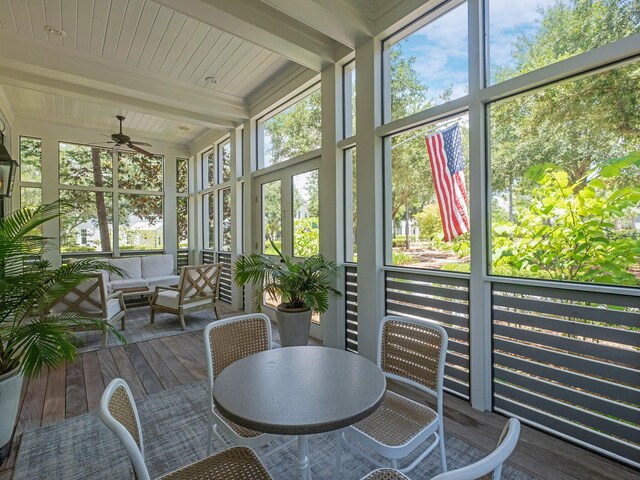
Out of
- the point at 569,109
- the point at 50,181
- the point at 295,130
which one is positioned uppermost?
the point at 295,130

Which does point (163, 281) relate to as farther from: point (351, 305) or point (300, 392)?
point (300, 392)

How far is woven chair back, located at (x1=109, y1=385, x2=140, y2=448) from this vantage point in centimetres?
102

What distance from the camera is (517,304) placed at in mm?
2336

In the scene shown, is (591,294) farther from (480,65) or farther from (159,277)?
(159,277)

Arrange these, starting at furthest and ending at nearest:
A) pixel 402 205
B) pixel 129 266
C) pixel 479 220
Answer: pixel 129 266 → pixel 402 205 → pixel 479 220

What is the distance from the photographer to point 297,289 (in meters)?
3.54

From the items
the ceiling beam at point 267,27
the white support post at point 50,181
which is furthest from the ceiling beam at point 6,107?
the ceiling beam at point 267,27

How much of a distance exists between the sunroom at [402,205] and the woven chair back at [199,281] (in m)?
0.04

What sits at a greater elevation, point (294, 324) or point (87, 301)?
point (87, 301)

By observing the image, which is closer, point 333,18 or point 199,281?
point 333,18

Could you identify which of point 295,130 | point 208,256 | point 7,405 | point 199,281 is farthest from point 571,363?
point 208,256

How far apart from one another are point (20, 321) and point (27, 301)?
0.13 metres

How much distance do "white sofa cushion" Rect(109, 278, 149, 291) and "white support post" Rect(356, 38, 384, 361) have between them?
453 centimetres

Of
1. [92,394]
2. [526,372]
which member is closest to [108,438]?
[92,394]
